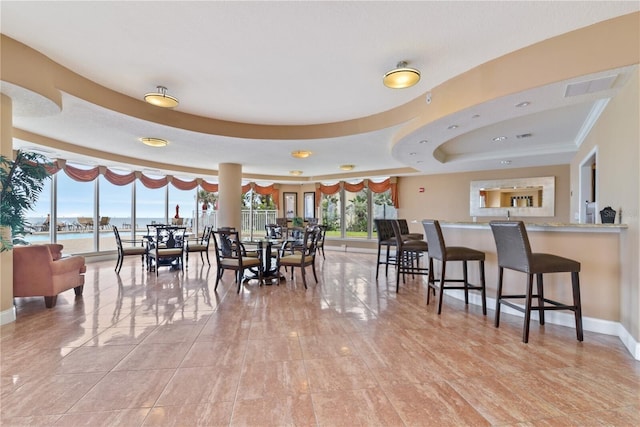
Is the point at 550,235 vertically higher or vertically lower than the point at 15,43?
lower

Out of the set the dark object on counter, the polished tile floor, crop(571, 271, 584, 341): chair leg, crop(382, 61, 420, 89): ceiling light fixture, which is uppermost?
crop(382, 61, 420, 89): ceiling light fixture

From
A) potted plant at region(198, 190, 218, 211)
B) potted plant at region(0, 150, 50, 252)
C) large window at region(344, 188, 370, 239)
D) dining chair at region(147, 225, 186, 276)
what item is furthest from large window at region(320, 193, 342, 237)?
potted plant at region(0, 150, 50, 252)

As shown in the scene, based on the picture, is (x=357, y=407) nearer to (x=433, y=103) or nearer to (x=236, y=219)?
(x=433, y=103)

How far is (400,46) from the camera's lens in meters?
2.95

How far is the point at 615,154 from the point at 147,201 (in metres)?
10.5

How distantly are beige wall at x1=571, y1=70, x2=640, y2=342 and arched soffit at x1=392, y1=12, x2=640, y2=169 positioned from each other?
28cm

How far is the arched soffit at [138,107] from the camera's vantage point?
2.91 metres

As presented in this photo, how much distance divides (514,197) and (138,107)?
8327 millimetres

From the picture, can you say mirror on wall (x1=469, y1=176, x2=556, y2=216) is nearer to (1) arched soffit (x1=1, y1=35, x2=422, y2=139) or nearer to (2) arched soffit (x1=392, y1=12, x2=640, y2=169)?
(2) arched soffit (x1=392, y1=12, x2=640, y2=169)

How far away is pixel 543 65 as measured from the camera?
2809 millimetres

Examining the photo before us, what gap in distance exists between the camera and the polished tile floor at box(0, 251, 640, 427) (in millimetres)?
1697

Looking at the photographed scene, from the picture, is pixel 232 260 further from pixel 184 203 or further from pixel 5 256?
pixel 184 203

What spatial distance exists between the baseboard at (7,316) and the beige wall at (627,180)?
5938 millimetres

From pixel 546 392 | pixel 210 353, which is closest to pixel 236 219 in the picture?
pixel 210 353
